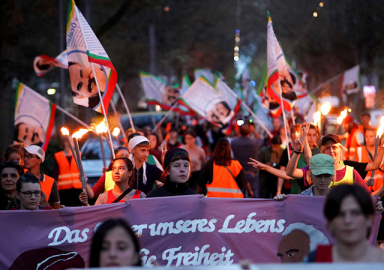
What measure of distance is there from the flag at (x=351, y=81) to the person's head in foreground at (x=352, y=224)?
52.5 feet

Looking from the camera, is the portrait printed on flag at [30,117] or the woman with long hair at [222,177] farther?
the portrait printed on flag at [30,117]

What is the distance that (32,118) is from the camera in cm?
934

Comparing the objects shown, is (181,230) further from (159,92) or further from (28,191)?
(159,92)

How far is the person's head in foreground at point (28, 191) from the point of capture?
5.24 m

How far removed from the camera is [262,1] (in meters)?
45.0

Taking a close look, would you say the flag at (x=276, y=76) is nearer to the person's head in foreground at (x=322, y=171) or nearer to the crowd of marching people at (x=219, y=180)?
the crowd of marching people at (x=219, y=180)

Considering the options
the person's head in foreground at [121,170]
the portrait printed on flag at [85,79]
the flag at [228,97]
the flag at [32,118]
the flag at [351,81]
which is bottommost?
the person's head in foreground at [121,170]

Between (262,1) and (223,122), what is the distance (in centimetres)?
3312

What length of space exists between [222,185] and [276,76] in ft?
6.11

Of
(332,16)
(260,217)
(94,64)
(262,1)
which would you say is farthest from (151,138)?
(262,1)

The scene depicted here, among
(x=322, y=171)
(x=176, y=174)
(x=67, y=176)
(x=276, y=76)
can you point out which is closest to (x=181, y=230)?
(x=176, y=174)

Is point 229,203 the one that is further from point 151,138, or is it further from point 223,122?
point 223,122

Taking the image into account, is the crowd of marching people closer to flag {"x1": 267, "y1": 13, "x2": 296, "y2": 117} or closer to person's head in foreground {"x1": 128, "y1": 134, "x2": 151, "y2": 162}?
person's head in foreground {"x1": 128, "y1": 134, "x2": 151, "y2": 162}

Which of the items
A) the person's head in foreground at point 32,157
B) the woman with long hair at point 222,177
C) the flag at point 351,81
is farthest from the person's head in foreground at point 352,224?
the flag at point 351,81
